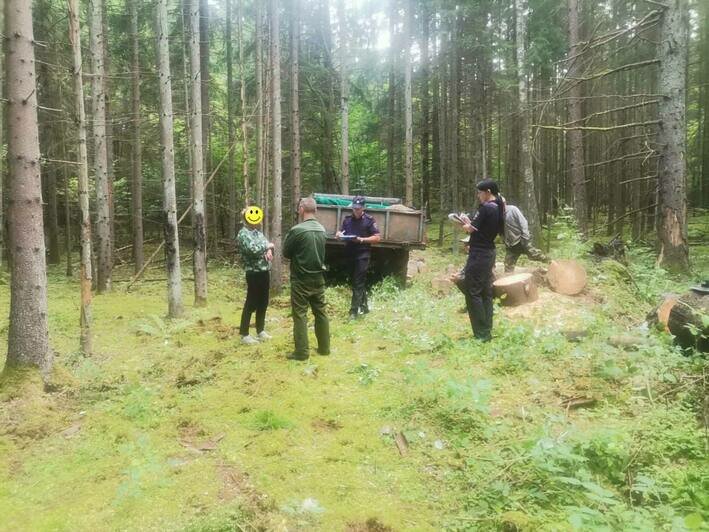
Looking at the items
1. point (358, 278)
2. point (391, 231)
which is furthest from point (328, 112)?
point (358, 278)

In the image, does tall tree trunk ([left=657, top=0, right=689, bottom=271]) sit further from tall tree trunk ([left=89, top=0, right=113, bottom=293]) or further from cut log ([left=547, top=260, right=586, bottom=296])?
tall tree trunk ([left=89, top=0, right=113, bottom=293])

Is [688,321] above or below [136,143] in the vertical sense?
below

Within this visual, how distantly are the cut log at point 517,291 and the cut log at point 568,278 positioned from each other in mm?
636

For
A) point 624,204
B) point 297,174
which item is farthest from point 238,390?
point 624,204

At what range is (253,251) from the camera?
750cm

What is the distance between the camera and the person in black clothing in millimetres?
6664

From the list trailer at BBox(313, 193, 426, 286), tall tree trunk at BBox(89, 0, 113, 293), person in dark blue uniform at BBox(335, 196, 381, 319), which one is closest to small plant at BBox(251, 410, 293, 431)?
person in dark blue uniform at BBox(335, 196, 381, 319)

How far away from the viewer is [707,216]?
24.9 meters

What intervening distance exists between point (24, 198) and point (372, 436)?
Answer: 4.57 m

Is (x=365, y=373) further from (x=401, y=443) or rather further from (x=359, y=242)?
(x=359, y=242)

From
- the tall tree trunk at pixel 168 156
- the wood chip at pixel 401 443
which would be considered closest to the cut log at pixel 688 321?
the wood chip at pixel 401 443

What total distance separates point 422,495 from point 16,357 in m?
4.75

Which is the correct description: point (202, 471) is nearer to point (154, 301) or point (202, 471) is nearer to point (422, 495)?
point (422, 495)

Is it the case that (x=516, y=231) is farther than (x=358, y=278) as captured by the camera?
Yes
